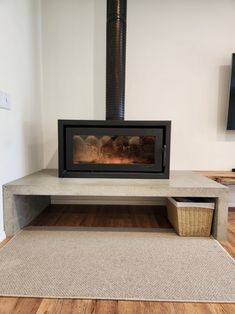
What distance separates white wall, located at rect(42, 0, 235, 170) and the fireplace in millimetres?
372

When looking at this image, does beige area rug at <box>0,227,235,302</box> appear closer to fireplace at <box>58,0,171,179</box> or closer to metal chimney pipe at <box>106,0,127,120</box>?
fireplace at <box>58,0,171,179</box>

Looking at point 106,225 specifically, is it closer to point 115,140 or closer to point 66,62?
point 115,140

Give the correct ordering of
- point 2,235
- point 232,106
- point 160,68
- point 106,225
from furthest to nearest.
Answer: point 160,68, point 232,106, point 106,225, point 2,235

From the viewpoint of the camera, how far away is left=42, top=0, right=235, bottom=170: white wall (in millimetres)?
2387

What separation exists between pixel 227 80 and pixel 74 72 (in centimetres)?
173

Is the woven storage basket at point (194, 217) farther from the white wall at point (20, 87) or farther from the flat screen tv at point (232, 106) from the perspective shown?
the white wall at point (20, 87)

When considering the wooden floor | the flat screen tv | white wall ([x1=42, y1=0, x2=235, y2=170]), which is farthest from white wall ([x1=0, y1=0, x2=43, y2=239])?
the flat screen tv

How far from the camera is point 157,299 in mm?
1046

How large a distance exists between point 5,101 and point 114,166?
107 cm

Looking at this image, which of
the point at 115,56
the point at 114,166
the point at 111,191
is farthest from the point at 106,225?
the point at 115,56

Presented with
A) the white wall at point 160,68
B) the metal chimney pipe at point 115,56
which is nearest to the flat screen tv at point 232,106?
the white wall at point 160,68

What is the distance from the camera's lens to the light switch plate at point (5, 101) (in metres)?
1.65

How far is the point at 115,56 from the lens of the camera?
6.83ft

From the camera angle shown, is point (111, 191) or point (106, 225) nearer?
point (111, 191)
